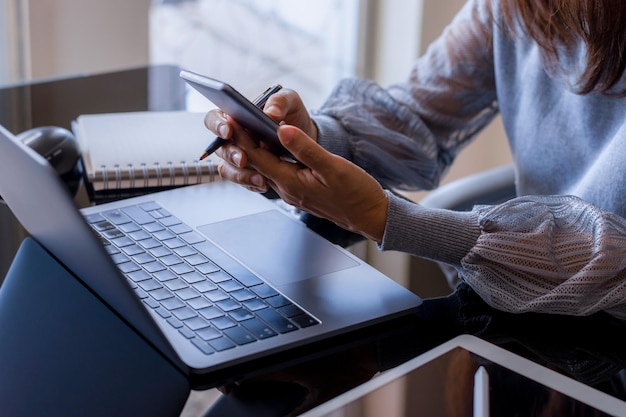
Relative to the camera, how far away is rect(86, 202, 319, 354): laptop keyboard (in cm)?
64

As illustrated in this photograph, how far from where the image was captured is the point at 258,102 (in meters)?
0.90

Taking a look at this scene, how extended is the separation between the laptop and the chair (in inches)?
14.1

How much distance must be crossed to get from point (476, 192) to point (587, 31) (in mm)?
359

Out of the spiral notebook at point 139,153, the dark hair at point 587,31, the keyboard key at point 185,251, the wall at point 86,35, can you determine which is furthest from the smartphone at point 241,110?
the wall at point 86,35

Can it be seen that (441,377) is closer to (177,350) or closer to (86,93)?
(177,350)

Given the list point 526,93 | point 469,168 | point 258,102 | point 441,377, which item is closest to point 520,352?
point 441,377

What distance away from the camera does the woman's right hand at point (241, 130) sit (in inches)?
31.0

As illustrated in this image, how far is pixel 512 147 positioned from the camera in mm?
1179

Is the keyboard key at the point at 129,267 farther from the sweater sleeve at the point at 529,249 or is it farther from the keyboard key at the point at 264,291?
the sweater sleeve at the point at 529,249

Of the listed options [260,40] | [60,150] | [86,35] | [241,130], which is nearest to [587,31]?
[241,130]

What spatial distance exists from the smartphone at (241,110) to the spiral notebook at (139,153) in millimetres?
231

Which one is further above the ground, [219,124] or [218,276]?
[219,124]

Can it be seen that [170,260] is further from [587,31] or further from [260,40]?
[260,40]

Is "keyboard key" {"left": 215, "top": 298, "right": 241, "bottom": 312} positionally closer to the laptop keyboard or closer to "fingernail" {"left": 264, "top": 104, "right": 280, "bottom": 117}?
the laptop keyboard
